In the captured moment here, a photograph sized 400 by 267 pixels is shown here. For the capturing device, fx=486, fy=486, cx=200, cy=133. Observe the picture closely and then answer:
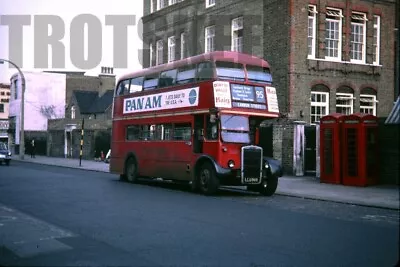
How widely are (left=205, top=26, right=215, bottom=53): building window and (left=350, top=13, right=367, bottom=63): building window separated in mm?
7932

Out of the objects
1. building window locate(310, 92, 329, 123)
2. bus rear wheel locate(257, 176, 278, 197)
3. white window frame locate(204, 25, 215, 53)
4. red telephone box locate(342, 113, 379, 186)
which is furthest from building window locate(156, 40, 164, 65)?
bus rear wheel locate(257, 176, 278, 197)

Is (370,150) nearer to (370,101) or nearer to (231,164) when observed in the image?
(231,164)

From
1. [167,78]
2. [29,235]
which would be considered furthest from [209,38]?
[29,235]

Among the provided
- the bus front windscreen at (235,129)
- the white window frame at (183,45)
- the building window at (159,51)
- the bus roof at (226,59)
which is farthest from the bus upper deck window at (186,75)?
the building window at (159,51)

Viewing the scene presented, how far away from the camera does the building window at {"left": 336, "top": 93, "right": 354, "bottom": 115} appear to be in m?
24.5

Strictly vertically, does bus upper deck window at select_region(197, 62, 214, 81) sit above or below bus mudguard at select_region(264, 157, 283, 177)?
above

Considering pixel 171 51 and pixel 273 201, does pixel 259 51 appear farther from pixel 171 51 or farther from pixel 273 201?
pixel 273 201

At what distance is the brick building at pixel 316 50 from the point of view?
23.2 metres

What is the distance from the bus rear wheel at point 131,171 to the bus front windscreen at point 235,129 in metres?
5.83

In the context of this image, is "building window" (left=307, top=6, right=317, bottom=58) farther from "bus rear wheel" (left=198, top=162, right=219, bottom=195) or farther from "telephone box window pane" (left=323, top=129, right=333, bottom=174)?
"bus rear wheel" (left=198, top=162, right=219, bottom=195)

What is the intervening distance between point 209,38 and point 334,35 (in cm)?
766

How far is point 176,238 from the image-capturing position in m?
7.66

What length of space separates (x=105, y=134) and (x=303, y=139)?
21.1 meters

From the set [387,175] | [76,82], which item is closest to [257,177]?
[387,175]
